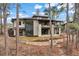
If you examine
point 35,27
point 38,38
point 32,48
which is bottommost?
point 32,48

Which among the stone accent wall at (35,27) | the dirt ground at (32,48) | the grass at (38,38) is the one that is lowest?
the dirt ground at (32,48)

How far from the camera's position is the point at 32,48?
6.98 ft

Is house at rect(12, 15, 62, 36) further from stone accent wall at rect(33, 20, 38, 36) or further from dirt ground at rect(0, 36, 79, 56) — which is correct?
dirt ground at rect(0, 36, 79, 56)

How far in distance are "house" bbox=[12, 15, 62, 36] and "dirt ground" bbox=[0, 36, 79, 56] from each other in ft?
0.33

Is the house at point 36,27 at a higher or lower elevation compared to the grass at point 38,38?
higher

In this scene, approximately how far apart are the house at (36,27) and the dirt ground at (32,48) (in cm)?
10

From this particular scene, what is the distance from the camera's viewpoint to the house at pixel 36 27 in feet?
6.88

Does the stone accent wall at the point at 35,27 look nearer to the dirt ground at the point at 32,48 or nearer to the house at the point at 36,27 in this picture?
the house at the point at 36,27

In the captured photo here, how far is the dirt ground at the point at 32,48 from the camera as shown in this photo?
2112mm

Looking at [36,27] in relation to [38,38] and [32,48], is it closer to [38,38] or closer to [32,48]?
[38,38]

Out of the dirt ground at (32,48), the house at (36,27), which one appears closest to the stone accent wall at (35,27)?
the house at (36,27)

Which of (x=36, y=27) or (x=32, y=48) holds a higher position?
(x=36, y=27)

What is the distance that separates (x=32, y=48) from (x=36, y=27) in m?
0.24

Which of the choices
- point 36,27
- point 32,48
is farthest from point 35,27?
point 32,48
